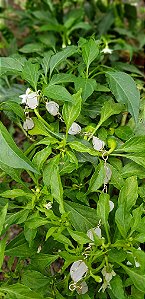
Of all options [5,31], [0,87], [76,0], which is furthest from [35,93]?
[76,0]

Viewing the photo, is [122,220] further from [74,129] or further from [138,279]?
[74,129]

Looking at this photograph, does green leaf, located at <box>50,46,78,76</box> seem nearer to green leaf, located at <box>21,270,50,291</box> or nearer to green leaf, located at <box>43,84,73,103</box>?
green leaf, located at <box>43,84,73,103</box>

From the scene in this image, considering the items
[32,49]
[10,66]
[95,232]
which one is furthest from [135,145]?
[32,49]

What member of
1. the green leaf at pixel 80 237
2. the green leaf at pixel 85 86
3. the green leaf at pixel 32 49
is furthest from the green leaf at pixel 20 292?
the green leaf at pixel 32 49

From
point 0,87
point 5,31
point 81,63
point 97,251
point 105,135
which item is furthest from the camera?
point 5,31

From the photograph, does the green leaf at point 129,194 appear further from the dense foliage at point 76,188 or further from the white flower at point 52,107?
the white flower at point 52,107

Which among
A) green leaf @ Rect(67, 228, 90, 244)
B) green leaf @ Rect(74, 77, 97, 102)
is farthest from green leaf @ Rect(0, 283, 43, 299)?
green leaf @ Rect(74, 77, 97, 102)

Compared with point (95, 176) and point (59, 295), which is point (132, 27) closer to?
point (95, 176)
